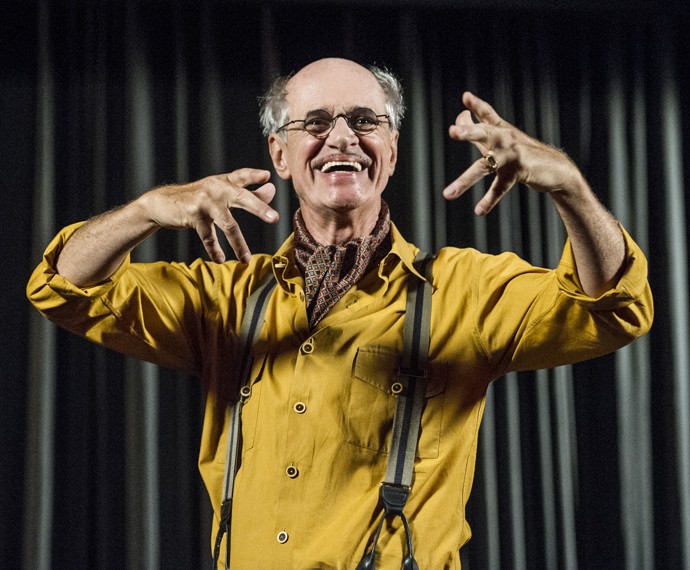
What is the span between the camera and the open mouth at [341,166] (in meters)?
1.34

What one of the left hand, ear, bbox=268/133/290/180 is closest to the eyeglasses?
ear, bbox=268/133/290/180

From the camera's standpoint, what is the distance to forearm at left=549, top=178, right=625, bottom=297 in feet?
3.18

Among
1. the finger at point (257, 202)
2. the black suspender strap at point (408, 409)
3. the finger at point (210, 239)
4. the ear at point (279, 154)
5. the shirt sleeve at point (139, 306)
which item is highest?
the ear at point (279, 154)

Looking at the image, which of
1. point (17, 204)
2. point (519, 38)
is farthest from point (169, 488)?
point (519, 38)

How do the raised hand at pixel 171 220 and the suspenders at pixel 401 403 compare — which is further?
the suspenders at pixel 401 403

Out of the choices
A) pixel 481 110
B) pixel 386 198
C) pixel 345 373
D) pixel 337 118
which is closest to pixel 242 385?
pixel 345 373

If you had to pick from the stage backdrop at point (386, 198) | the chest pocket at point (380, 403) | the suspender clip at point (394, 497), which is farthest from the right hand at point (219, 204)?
the stage backdrop at point (386, 198)

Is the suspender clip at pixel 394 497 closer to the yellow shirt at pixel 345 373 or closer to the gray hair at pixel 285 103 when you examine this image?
the yellow shirt at pixel 345 373

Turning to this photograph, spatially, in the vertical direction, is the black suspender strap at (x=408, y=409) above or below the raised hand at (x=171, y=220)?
below

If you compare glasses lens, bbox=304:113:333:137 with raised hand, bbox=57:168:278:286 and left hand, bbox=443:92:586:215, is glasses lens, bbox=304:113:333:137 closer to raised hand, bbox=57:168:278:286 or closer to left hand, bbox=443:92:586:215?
raised hand, bbox=57:168:278:286

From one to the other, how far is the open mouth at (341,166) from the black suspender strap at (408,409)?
23 centimetres

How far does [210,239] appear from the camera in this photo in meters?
1.00

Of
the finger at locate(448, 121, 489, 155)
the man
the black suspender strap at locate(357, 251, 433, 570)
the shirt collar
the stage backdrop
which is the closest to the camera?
the finger at locate(448, 121, 489, 155)

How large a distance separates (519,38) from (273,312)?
1229 mm
